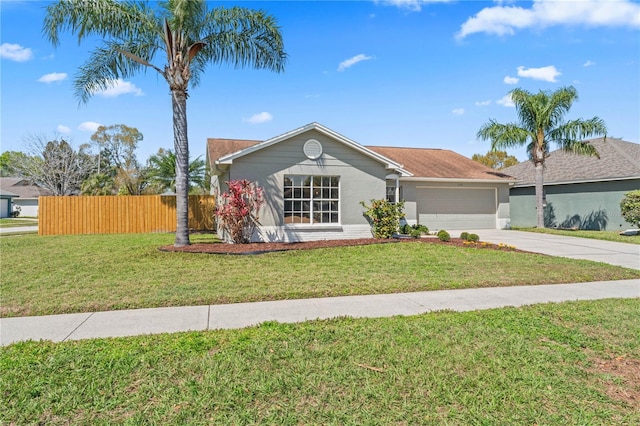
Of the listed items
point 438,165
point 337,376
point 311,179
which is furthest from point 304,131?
point 438,165

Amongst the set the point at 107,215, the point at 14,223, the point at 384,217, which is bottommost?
the point at 14,223

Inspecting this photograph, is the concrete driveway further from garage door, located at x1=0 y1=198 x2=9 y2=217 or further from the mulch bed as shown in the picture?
garage door, located at x1=0 y1=198 x2=9 y2=217

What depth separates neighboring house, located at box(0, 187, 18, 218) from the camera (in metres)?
36.9

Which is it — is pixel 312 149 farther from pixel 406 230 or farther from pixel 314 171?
pixel 406 230

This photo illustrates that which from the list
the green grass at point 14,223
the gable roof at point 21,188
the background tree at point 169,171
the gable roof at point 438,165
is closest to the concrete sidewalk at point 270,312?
the gable roof at point 438,165

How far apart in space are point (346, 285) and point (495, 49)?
11.3m

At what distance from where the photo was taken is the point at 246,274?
770 centimetres

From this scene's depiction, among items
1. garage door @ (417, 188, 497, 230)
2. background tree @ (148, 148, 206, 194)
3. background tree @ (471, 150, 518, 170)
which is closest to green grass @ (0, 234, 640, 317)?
garage door @ (417, 188, 497, 230)

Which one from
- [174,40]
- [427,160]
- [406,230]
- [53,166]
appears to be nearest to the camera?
[174,40]

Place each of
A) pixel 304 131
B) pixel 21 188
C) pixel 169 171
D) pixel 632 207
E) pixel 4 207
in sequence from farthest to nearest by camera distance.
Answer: pixel 21 188 → pixel 4 207 → pixel 169 171 → pixel 632 207 → pixel 304 131

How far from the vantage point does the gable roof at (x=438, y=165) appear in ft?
62.5

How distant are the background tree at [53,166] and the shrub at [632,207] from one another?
37.4 meters

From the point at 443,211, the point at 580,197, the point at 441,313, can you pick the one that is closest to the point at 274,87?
the point at 443,211

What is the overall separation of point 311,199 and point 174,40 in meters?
6.64
